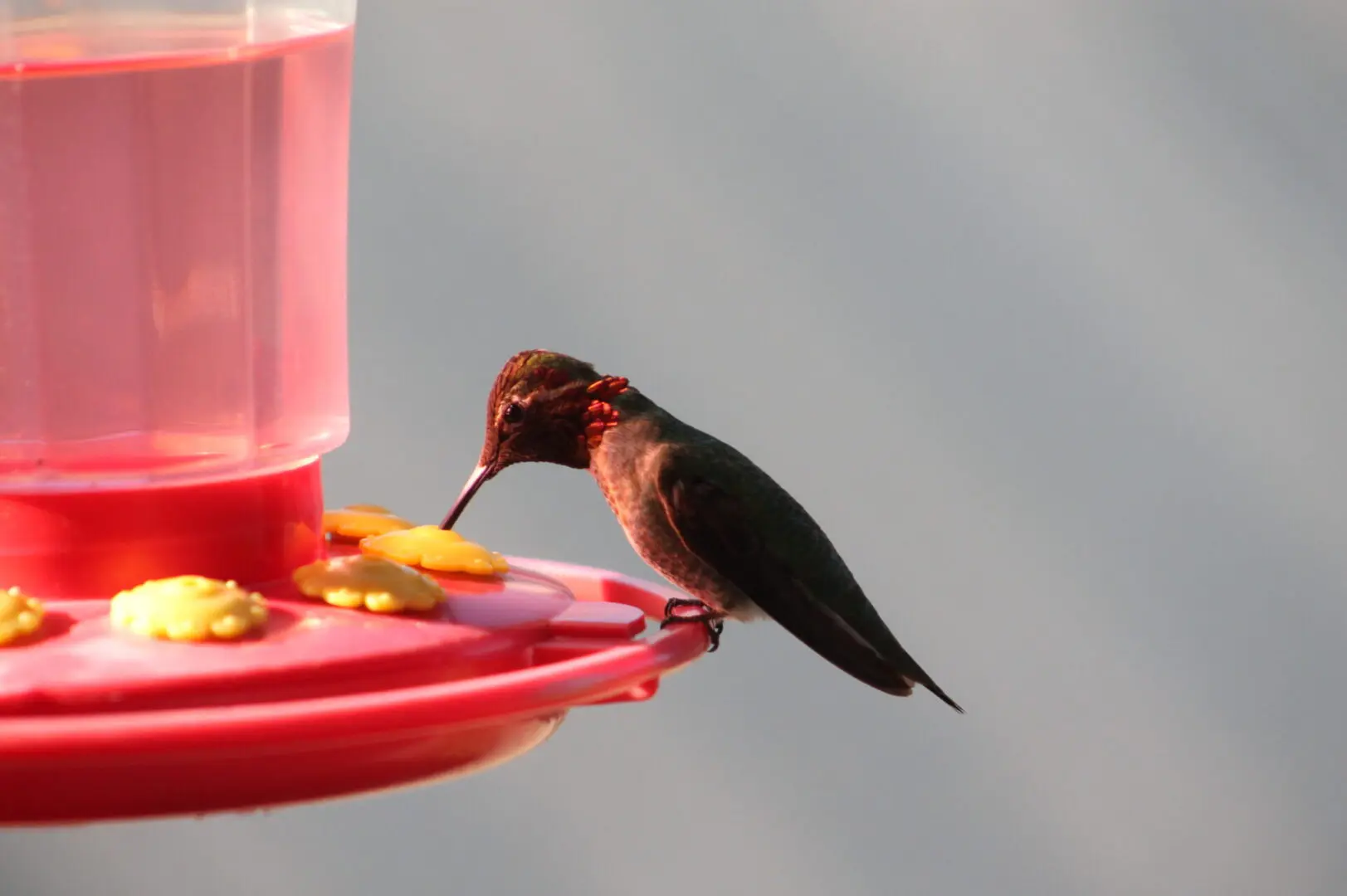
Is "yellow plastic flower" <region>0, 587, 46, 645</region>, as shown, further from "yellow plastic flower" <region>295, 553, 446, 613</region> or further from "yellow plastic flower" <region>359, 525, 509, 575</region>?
"yellow plastic flower" <region>359, 525, 509, 575</region>

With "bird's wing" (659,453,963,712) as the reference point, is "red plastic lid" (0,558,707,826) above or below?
above

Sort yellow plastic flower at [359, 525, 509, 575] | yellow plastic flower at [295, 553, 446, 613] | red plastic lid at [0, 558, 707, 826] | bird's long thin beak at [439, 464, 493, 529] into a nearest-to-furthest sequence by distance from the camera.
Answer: red plastic lid at [0, 558, 707, 826] → yellow plastic flower at [295, 553, 446, 613] → yellow plastic flower at [359, 525, 509, 575] → bird's long thin beak at [439, 464, 493, 529]

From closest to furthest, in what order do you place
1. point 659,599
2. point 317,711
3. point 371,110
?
point 317,711 → point 659,599 → point 371,110

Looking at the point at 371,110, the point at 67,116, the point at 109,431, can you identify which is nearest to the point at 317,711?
the point at 109,431

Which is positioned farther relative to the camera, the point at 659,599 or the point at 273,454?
the point at 659,599

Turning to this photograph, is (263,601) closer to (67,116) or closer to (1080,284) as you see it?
(67,116)

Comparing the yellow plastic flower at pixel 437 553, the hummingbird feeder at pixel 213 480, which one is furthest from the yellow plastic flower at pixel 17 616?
the yellow plastic flower at pixel 437 553

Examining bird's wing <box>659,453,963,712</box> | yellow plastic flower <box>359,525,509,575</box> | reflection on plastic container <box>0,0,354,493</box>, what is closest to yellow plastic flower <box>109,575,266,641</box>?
reflection on plastic container <box>0,0,354,493</box>
